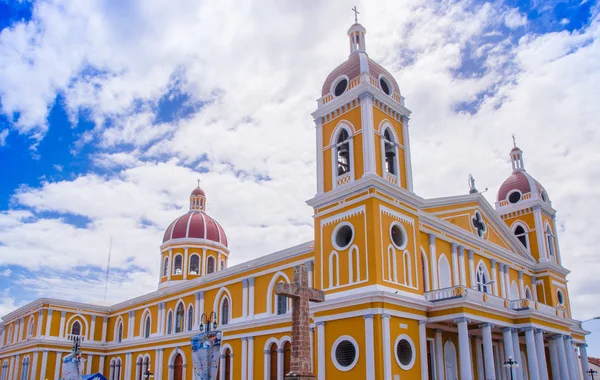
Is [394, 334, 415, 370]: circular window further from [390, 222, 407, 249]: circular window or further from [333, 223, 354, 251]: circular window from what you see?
[333, 223, 354, 251]: circular window

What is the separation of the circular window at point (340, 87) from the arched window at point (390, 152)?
277 cm

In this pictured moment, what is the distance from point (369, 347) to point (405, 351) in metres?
1.89

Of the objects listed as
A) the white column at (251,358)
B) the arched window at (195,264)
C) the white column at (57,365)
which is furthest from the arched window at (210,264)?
the white column at (251,358)

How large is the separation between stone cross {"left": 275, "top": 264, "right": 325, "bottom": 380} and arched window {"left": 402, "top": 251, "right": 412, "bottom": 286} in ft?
28.5

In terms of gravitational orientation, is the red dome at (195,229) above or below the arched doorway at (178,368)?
above

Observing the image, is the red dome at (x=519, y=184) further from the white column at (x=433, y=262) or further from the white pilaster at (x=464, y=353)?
the white pilaster at (x=464, y=353)

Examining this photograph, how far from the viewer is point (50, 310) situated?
42.8m

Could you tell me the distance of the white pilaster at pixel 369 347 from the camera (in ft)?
64.3

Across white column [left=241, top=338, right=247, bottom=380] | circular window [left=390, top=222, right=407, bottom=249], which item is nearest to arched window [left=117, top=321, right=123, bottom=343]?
white column [left=241, top=338, right=247, bottom=380]

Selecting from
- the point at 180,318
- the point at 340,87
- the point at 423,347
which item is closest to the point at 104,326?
the point at 180,318

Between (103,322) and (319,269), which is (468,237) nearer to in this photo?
(319,269)

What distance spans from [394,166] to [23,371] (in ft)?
117

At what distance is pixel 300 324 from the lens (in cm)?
1364

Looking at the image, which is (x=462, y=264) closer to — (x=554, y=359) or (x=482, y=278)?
(x=482, y=278)
